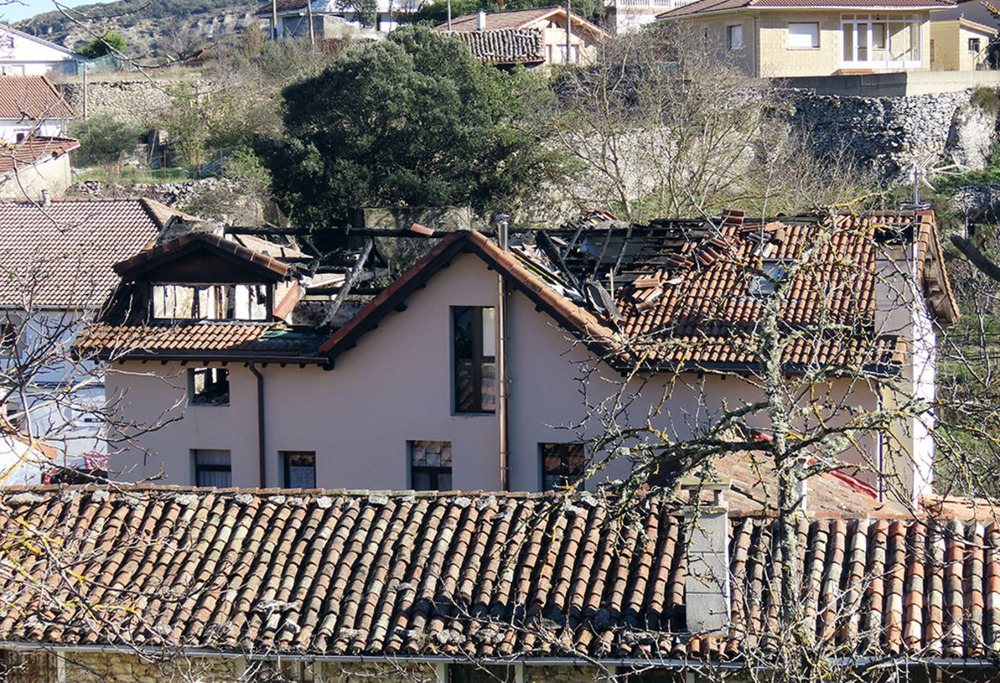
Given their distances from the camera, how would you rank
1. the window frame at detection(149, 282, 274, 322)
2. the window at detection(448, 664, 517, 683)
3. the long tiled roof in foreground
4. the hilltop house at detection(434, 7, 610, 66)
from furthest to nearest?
1. the hilltop house at detection(434, 7, 610, 66)
2. the window frame at detection(149, 282, 274, 322)
3. the window at detection(448, 664, 517, 683)
4. the long tiled roof in foreground

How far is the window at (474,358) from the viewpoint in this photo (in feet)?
60.7

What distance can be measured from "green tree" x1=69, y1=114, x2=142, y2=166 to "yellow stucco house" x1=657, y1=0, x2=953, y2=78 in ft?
57.7

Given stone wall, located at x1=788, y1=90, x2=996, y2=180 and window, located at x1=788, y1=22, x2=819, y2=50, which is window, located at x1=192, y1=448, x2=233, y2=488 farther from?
window, located at x1=788, y1=22, x2=819, y2=50

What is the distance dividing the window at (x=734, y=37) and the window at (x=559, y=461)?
24651mm

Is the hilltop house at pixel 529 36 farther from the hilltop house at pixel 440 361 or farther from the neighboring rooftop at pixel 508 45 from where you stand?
the hilltop house at pixel 440 361

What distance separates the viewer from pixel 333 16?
58750mm

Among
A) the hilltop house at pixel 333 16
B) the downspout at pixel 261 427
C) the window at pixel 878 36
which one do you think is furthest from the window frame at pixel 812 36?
the downspout at pixel 261 427

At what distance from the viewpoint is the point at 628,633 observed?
9930mm

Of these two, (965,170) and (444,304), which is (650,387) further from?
(965,170)

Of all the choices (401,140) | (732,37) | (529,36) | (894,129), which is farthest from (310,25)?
(894,129)

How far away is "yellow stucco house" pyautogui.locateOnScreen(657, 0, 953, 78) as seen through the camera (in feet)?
132

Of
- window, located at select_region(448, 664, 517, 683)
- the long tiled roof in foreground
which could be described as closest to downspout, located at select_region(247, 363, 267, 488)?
the long tiled roof in foreground

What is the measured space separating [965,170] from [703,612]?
29532mm

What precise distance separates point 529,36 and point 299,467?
2810 cm
